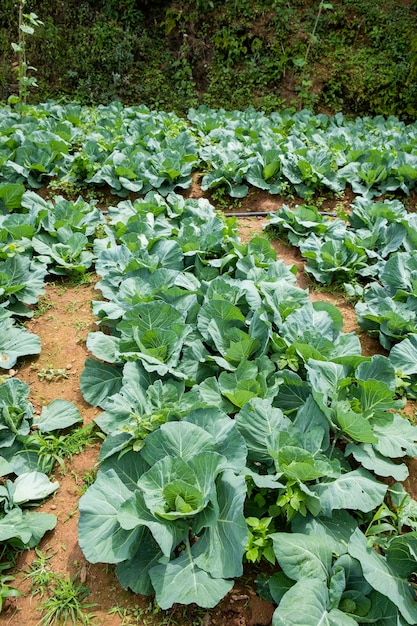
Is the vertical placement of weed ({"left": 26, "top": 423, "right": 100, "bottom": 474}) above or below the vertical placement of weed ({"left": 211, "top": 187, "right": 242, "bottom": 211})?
below

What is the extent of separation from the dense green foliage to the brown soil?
8.38m

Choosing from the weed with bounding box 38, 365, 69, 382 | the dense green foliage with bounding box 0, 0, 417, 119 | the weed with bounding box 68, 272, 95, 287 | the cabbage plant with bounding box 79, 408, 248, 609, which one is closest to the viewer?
the cabbage plant with bounding box 79, 408, 248, 609

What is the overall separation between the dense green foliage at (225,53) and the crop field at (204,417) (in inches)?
261

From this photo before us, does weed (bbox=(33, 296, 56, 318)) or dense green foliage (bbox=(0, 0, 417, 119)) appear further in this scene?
dense green foliage (bbox=(0, 0, 417, 119))

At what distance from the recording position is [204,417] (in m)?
2.35

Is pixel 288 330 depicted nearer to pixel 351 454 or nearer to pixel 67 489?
pixel 351 454

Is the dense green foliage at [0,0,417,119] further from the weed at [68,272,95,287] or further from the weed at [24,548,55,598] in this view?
the weed at [24,548,55,598]

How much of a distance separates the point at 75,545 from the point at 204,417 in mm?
878

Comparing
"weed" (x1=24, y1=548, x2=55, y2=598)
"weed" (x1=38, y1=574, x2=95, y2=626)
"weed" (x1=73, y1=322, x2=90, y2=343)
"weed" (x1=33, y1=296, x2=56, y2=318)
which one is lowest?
"weed" (x1=33, y1=296, x2=56, y2=318)

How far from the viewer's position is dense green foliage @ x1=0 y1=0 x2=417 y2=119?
33.8 feet

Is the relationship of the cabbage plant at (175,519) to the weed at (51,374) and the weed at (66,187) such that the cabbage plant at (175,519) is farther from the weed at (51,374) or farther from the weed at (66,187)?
the weed at (66,187)

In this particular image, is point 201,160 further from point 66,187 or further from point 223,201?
point 66,187

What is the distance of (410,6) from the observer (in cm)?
1089

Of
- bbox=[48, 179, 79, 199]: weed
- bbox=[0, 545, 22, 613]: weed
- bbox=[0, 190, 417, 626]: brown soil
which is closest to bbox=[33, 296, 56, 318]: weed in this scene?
bbox=[0, 190, 417, 626]: brown soil
